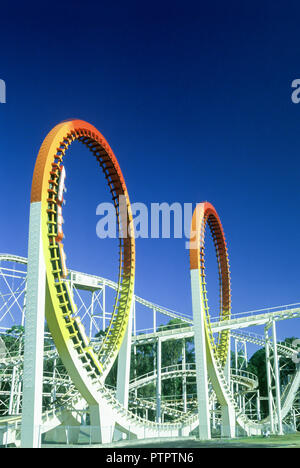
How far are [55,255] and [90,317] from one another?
25.4 m

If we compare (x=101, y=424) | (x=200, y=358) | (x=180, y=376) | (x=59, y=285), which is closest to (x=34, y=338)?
(x=59, y=285)

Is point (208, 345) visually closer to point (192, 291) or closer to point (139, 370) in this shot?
point (192, 291)

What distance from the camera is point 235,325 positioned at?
1328 inches

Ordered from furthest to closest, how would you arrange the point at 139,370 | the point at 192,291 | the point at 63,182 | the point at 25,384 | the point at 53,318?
the point at 139,370
the point at 192,291
the point at 63,182
the point at 53,318
the point at 25,384

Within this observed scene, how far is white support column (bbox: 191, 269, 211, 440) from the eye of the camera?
2502 centimetres

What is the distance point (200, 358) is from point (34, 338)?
10980 mm

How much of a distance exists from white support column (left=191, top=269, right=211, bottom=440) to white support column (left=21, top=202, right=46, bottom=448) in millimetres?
10041

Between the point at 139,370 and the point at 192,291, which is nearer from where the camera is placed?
the point at 192,291

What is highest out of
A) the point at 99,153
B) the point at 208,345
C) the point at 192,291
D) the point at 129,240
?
the point at 99,153

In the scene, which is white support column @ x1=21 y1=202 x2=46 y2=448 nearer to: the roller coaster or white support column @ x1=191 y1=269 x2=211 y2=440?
the roller coaster

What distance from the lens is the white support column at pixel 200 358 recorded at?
82.1 ft
